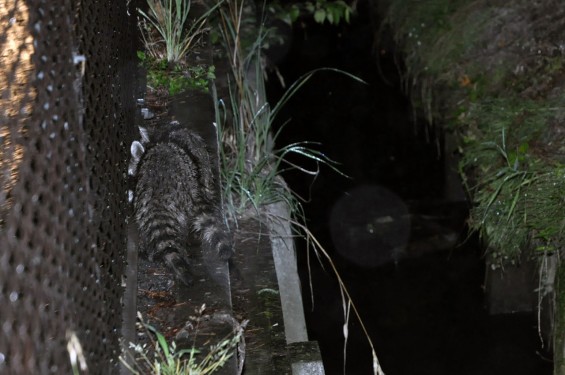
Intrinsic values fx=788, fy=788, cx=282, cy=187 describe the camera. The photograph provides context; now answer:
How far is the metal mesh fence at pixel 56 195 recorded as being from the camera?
2303mm

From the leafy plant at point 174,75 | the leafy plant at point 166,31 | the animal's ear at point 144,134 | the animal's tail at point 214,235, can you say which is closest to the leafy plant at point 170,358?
the animal's tail at point 214,235

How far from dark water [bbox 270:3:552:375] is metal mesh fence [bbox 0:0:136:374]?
3.22 m

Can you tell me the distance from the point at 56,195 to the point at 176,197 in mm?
1961

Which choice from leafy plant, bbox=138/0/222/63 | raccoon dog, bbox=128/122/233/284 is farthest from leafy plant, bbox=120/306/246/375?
leafy plant, bbox=138/0/222/63

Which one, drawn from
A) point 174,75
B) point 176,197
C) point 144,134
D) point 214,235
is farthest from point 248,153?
point 214,235

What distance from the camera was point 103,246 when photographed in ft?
10.9

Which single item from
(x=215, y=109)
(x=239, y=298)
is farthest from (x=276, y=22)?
(x=239, y=298)

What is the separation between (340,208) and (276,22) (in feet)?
11.8

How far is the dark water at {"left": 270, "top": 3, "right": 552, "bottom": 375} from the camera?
249 inches

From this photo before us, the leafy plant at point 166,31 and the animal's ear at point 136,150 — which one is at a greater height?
the leafy plant at point 166,31

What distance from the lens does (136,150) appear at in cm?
488

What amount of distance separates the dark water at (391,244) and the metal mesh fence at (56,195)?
10.6ft

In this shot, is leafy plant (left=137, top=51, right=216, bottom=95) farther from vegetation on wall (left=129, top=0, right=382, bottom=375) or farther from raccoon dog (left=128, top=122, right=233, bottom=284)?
raccoon dog (left=128, top=122, right=233, bottom=284)

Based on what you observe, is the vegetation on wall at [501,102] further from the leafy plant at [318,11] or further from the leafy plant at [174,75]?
the leafy plant at [174,75]
